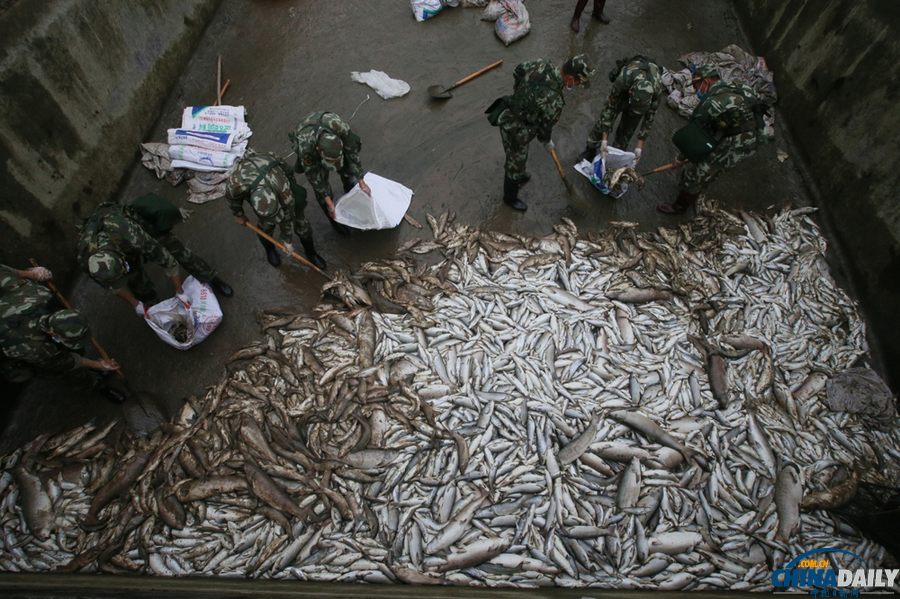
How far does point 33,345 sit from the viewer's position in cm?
437

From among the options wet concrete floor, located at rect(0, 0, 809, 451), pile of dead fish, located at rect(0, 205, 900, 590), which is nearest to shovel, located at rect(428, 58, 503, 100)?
wet concrete floor, located at rect(0, 0, 809, 451)

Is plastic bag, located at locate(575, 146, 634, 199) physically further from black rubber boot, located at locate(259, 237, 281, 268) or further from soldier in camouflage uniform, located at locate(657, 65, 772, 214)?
black rubber boot, located at locate(259, 237, 281, 268)

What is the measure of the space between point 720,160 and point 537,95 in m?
2.31

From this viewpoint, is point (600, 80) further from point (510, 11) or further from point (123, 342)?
point (123, 342)

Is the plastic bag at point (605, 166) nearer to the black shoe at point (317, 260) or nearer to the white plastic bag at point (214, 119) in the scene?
the black shoe at point (317, 260)

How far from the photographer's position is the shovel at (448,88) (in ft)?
23.9

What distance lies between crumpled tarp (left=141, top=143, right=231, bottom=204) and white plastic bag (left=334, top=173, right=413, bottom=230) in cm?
195

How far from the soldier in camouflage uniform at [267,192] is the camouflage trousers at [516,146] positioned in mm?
2502

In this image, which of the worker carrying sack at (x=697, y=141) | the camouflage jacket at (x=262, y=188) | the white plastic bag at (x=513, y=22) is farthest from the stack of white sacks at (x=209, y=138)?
the worker carrying sack at (x=697, y=141)

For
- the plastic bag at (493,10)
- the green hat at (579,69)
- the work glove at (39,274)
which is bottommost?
the work glove at (39,274)

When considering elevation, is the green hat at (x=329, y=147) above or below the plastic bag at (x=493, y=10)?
above

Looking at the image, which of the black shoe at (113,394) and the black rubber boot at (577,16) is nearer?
the black shoe at (113,394)

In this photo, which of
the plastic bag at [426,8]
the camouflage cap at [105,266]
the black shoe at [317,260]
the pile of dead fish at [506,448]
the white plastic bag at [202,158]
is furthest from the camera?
the plastic bag at [426,8]

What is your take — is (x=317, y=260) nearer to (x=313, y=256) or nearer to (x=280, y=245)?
(x=313, y=256)
